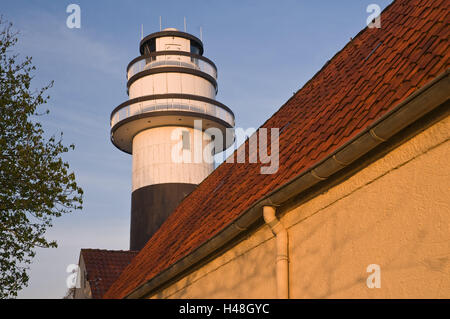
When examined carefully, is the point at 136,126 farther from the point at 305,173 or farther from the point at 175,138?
the point at 305,173

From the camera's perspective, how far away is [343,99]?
8.22 metres

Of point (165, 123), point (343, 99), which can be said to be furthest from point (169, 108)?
point (343, 99)

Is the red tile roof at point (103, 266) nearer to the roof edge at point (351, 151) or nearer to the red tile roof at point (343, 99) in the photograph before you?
the red tile roof at point (343, 99)

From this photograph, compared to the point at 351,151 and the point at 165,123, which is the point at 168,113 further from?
the point at 351,151

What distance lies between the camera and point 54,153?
1355 centimetres

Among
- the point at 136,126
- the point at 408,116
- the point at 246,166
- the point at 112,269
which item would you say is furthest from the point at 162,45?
the point at 408,116

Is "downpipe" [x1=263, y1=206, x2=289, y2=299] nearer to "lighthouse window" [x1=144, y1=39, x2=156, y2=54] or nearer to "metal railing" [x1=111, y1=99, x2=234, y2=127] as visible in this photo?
"metal railing" [x1=111, y1=99, x2=234, y2=127]

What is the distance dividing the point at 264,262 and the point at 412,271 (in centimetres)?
276

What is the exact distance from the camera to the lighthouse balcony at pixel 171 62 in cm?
2839

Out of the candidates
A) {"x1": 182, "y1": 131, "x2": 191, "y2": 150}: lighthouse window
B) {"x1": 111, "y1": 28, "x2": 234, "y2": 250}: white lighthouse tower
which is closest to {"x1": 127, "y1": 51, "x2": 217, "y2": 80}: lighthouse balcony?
{"x1": 111, "y1": 28, "x2": 234, "y2": 250}: white lighthouse tower

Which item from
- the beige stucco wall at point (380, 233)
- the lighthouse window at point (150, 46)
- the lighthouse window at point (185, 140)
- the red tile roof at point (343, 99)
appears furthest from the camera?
the lighthouse window at point (150, 46)

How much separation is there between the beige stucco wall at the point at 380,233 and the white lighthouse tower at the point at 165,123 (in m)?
18.5

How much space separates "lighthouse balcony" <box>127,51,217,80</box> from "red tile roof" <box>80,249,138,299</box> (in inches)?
387

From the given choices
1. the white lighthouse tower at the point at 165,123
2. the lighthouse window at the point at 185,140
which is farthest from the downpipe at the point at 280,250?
the lighthouse window at the point at 185,140
